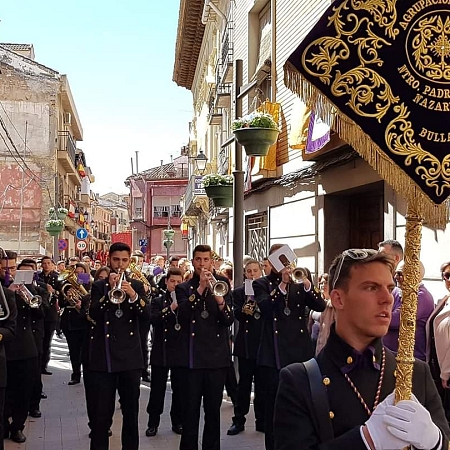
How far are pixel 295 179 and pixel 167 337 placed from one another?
6441 mm

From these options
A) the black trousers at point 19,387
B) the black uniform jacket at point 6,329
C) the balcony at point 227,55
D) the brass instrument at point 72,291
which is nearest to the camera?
the black uniform jacket at point 6,329

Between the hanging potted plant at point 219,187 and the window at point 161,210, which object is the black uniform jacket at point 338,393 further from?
the window at point 161,210

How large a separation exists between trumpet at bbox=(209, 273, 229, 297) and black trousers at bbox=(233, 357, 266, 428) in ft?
4.25

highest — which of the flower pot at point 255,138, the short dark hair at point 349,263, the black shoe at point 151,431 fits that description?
the flower pot at point 255,138

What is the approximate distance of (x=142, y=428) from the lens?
7992 mm

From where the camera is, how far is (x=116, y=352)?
6246 mm

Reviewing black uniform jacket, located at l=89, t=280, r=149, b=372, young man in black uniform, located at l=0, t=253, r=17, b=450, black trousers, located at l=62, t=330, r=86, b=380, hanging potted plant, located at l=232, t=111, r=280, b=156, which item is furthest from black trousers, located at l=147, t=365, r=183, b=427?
black trousers, located at l=62, t=330, r=86, b=380

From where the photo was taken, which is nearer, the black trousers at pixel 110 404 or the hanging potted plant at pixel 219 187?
the black trousers at pixel 110 404

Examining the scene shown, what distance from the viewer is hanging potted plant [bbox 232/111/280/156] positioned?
8484 mm

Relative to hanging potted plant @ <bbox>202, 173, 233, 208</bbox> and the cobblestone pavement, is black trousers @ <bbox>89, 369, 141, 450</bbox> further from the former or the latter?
hanging potted plant @ <bbox>202, 173, 233, 208</bbox>

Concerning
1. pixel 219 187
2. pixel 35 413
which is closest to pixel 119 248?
pixel 35 413

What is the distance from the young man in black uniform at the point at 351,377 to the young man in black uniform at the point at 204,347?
3844 millimetres

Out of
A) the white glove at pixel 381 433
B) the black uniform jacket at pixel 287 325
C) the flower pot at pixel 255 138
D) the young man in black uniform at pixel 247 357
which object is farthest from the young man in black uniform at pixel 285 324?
the white glove at pixel 381 433

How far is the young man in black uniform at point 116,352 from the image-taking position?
6.24m
